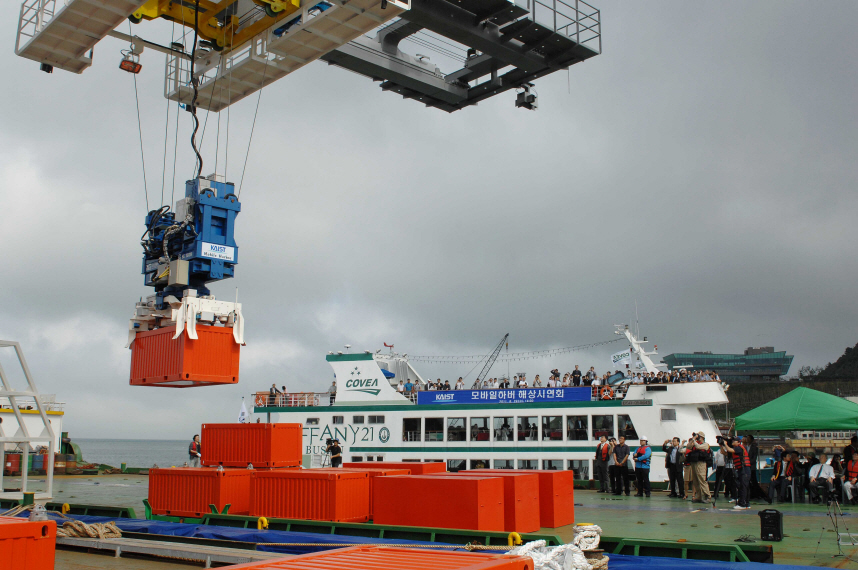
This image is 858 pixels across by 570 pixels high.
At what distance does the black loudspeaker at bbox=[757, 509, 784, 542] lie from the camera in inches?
421

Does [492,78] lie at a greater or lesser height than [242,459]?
greater

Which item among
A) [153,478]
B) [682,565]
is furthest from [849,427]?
[153,478]

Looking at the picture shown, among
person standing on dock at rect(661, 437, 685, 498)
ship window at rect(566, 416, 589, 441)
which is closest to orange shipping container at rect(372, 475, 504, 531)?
person standing on dock at rect(661, 437, 685, 498)

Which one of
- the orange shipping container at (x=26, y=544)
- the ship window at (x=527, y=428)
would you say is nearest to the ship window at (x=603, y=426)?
the ship window at (x=527, y=428)

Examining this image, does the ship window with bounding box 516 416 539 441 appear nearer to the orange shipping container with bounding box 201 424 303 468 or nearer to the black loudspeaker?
the orange shipping container with bounding box 201 424 303 468

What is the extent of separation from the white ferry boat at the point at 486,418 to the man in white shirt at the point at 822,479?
6458 millimetres

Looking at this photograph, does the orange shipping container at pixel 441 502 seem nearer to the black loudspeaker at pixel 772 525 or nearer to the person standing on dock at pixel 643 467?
the black loudspeaker at pixel 772 525

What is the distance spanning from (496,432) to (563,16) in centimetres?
1622

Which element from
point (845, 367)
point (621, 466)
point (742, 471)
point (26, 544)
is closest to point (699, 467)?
point (742, 471)

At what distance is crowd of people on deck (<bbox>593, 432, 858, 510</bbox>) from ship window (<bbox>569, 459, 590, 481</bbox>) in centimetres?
377

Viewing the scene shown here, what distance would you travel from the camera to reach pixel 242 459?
14.7 meters

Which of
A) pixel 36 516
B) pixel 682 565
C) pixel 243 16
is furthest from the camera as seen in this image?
pixel 243 16

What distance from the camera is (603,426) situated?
79.1 feet

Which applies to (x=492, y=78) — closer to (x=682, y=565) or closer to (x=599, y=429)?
(x=682, y=565)
